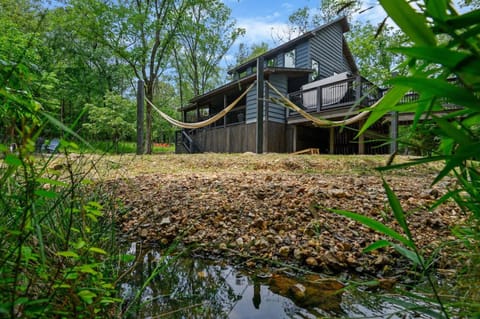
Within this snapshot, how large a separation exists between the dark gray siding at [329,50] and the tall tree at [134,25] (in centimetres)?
694

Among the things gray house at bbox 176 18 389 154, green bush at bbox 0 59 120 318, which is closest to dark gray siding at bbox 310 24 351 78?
gray house at bbox 176 18 389 154

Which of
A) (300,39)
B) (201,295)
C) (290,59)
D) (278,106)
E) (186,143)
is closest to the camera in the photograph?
(201,295)

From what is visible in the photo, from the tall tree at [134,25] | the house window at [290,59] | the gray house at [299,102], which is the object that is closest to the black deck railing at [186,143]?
the gray house at [299,102]

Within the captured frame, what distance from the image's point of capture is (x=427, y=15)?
1.10 feet

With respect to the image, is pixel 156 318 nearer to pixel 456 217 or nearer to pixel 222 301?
pixel 222 301

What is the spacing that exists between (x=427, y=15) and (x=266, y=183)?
103 inches

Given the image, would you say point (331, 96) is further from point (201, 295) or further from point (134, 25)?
point (134, 25)

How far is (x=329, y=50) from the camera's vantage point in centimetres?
1262

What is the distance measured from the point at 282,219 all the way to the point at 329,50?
12763mm

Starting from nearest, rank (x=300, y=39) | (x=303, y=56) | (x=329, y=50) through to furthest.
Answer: (x=300, y=39) → (x=303, y=56) → (x=329, y=50)

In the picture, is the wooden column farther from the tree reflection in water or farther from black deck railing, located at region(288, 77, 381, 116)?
the tree reflection in water

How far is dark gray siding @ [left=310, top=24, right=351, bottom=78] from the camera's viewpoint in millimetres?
11734

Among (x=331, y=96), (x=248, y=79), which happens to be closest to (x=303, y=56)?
(x=248, y=79)

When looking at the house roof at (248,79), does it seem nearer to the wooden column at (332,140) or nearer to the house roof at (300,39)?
the house roof at (300,39)
